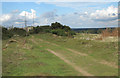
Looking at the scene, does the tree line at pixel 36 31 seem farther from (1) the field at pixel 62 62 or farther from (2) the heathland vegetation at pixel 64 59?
(1) the field at pixel 62 62

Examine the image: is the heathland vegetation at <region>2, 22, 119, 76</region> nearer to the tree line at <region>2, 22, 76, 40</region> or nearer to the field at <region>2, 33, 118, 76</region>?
the field at <region>2, 33, 118, 76</region>

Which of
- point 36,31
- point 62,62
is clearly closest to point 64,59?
point 62,62

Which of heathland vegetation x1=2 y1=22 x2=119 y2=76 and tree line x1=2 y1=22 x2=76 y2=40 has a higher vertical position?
tree line x1=2 y1=22 x2=76 y2=40

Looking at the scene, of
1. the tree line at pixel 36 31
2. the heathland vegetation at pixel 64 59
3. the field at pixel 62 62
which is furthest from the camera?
the tree line at pixel 36 31

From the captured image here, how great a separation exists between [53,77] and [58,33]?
34773mm

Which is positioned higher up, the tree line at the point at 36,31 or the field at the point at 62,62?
the tree line at the point at 36,31

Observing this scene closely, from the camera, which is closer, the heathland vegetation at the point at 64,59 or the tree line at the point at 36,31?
the heathland vegetation at the point at 64,59

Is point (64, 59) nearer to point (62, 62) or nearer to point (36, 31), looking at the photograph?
point (62, 62)

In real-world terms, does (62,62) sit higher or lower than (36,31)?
lower

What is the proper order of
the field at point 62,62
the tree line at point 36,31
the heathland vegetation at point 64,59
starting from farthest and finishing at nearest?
the tree line at point 36,31, the heathland vegetation at point 64,59, the field at point 62,62

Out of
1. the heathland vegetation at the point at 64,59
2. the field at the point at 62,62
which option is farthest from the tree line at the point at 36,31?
the field at the point at 62,62

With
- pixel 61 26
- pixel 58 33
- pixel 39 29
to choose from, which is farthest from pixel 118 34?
pixel 39 29

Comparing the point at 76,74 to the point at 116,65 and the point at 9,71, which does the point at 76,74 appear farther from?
the point at 9,71

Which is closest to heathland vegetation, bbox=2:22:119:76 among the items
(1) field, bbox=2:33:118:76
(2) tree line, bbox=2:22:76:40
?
(1) field, bbox=2:33:118:76
